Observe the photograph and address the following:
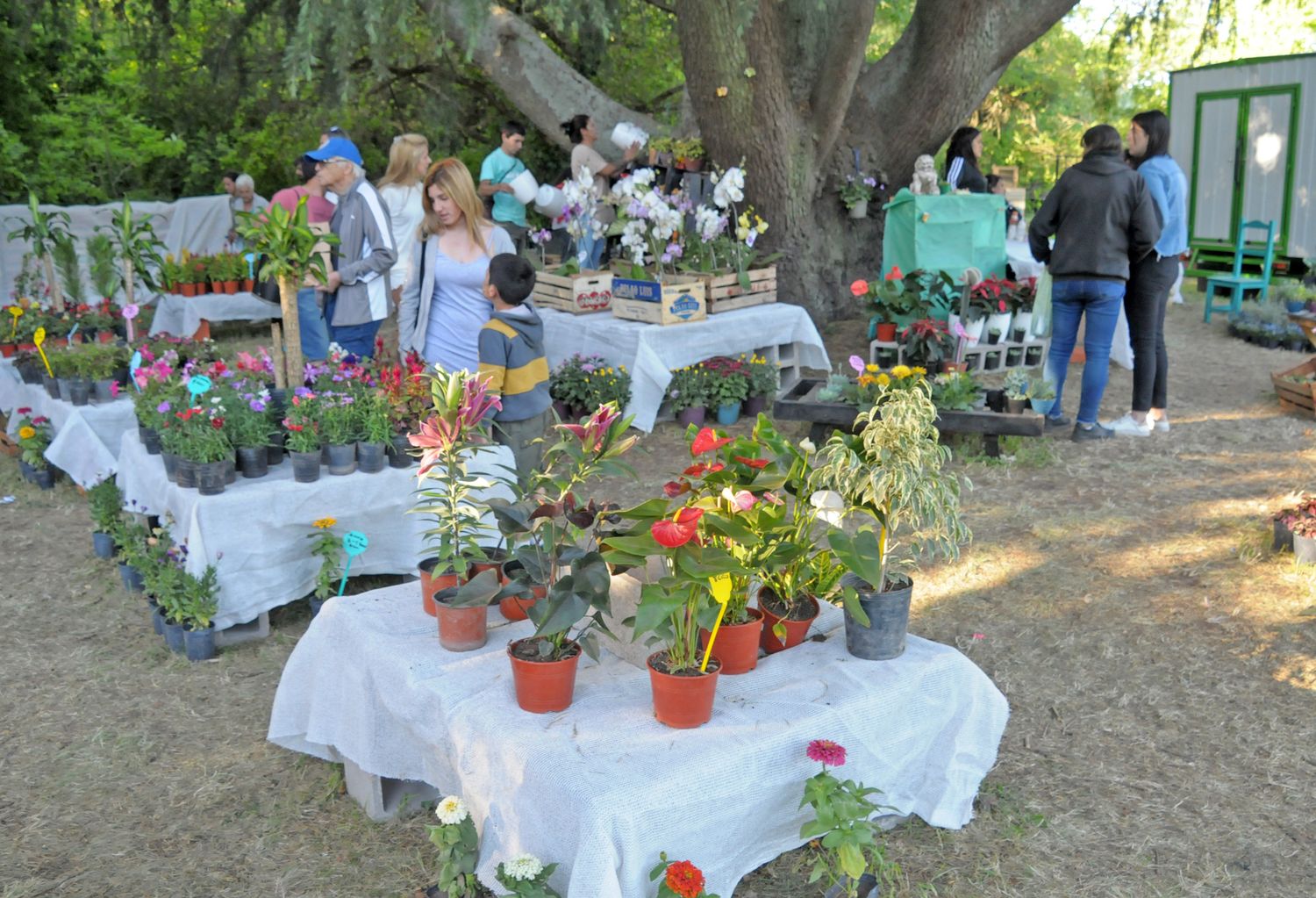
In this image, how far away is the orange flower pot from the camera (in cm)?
287

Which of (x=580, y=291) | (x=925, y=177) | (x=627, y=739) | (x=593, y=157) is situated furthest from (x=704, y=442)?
(x=925, y=177)

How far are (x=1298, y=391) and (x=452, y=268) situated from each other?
18.5 feet

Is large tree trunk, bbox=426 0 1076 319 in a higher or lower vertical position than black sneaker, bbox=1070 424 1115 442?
higher

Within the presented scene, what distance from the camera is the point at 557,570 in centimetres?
279

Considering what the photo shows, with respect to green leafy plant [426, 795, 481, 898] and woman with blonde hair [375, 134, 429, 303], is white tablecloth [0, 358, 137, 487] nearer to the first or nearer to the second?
woman with blonde hair [375, 134, 429, 303]

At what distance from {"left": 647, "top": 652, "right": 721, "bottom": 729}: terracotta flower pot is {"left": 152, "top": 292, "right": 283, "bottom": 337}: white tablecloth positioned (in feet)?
26.3

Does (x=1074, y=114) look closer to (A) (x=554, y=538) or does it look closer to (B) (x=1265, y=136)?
(B) (x=1265, y=136)

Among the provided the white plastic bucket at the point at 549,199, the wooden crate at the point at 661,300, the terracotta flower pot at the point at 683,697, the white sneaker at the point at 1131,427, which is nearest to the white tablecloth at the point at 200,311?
the white plastic bucket at the point at 549,199

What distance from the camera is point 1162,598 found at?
471cm

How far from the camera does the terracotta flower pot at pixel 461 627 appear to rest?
→ 2.87 metres

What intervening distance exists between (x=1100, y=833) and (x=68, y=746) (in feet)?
10.5

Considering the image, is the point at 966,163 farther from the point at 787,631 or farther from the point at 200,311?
the point at 787,631

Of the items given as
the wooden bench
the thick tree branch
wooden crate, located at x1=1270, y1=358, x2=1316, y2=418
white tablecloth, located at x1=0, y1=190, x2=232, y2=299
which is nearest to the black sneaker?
the wooden bench


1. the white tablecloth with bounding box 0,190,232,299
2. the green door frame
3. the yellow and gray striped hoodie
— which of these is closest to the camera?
the yellow and gray striped hoodie
